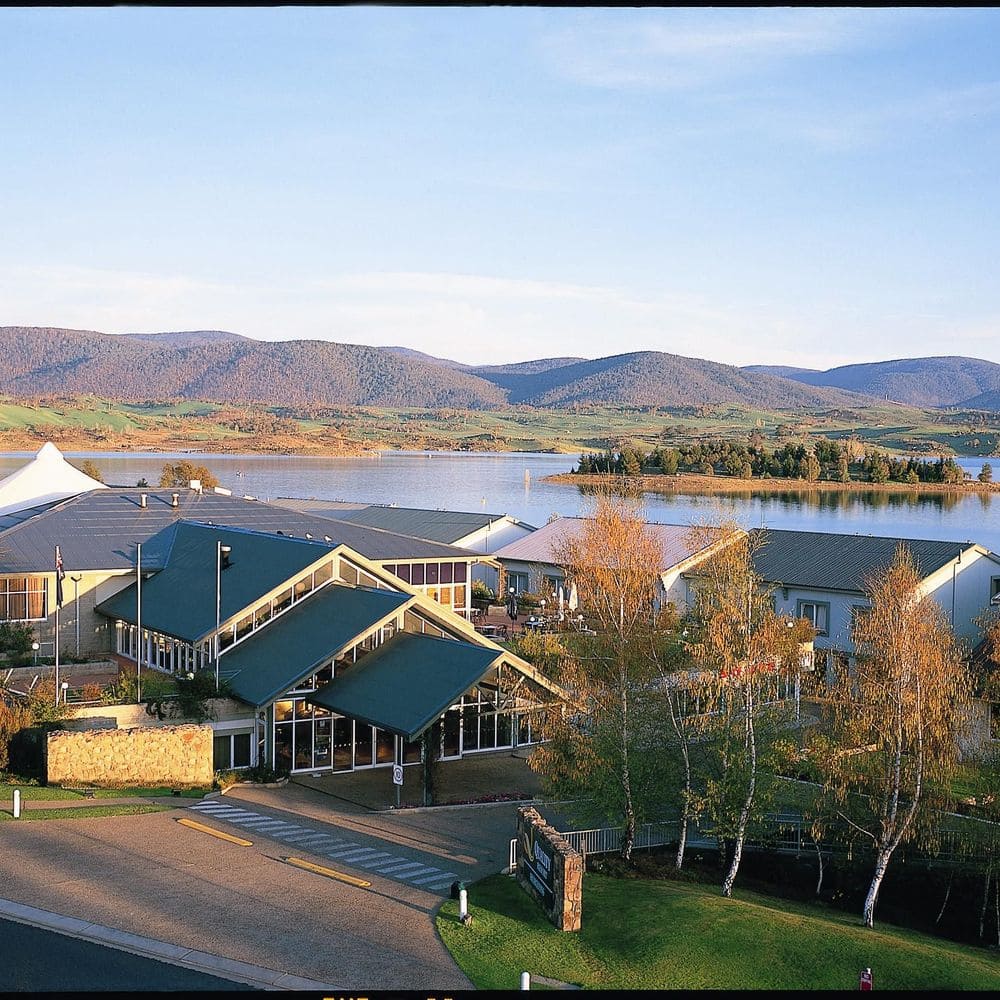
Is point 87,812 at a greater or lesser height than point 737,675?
lesser

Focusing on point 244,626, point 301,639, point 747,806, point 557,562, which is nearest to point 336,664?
point 301,639

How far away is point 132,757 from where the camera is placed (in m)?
23.6

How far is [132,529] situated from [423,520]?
1866cm

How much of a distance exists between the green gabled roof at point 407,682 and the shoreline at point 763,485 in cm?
11280

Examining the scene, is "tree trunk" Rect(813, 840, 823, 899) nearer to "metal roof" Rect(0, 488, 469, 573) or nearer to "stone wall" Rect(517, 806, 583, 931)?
"stone wall" Rect(517, 806, 583, 931)

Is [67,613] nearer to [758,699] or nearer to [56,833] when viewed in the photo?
[56,833]

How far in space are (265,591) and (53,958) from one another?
15924 mm

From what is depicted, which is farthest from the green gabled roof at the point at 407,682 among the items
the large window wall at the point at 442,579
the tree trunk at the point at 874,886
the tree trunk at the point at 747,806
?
the large window wall at the point at 442,579

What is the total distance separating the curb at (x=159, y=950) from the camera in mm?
13344

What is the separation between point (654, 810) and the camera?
69.4 ft

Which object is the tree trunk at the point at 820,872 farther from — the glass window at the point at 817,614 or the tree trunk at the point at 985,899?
the glass window at the point at 817,614

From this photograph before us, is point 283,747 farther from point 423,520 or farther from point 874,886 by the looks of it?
point 423,520

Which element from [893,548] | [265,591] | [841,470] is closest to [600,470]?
[841,470]

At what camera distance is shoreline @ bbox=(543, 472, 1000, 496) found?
14125 cm
